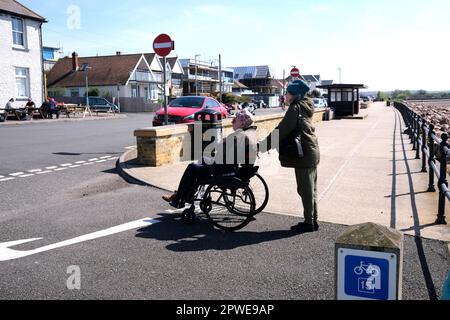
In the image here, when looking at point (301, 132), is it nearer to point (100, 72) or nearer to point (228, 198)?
point (228, 198)

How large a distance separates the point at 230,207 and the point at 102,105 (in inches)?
1501

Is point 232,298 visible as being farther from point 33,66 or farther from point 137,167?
point 33,66

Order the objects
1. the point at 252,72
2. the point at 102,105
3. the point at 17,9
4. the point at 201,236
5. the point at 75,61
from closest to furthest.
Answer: the point at 201,236, the point at 17,9, the point at 102,105, the point at 75,61, the point at 252,72

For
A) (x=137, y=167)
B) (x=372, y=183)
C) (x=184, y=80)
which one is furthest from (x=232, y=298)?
(x=184, y=80)

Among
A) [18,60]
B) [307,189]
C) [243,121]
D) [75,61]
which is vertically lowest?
[307,189]

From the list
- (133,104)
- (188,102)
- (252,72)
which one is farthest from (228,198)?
(252,72)

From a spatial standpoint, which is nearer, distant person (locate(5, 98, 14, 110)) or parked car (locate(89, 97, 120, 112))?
distant person (locate(5, 98, 14, 110))

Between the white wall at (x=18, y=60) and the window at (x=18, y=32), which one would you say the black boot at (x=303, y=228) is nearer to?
the white wall at (x=18, y=60)

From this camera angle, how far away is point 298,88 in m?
5.22

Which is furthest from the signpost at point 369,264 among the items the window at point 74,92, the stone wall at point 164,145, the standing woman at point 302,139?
the window at point 74,92

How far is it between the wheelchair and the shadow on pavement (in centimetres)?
12

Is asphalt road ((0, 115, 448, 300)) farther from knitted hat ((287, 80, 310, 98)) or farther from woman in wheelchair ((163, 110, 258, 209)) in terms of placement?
knitted hat ((287, 80, 310, 98))

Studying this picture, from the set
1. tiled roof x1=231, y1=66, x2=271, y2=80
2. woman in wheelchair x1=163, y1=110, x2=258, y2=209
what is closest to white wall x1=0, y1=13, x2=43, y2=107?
woman in wheelchair x1=163, y1=110, x2=258, y2=209

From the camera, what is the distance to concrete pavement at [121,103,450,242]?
5867 millimetres
